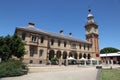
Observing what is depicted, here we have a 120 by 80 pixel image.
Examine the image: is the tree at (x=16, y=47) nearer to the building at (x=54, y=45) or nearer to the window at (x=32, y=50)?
the building at (x=54, y=45)

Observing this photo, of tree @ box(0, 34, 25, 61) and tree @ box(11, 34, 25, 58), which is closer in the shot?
tree @ box(0, 34, 25, 61)

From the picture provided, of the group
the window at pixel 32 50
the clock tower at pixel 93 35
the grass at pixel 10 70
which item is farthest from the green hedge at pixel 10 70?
the clock tower at pixel 93 35

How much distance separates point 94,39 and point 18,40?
35082 millimetres

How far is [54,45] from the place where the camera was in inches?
1650

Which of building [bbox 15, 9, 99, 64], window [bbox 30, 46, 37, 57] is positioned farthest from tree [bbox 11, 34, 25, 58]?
window [bbox 30, 46, 37, 57]

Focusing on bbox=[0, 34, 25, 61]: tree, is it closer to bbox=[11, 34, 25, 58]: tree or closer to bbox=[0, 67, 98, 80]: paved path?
bbox=[11, 34, 25, 58]: tree

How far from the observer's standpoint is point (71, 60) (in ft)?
130

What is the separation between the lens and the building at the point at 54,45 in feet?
115

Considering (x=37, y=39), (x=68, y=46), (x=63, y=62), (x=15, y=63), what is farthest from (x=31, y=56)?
(x=15, y=63)

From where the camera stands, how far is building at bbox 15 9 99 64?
3512 cm

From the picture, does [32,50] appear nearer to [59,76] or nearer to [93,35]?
[59,76]

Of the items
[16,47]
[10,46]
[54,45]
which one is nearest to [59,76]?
[16,47]

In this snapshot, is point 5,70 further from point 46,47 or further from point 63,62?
point 46,47

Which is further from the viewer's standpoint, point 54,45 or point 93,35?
point 93,35
